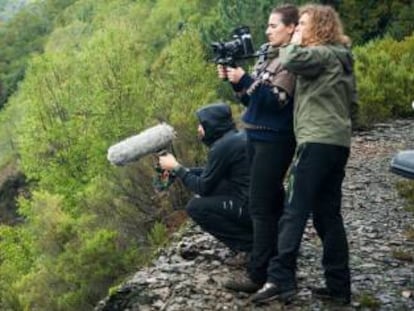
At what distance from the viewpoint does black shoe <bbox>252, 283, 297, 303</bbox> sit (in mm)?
5445

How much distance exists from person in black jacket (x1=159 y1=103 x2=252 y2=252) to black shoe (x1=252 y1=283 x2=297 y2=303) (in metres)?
0.73

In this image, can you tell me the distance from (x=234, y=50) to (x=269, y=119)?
52cm

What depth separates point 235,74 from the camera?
17.1ft

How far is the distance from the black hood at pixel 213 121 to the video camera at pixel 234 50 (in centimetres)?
69

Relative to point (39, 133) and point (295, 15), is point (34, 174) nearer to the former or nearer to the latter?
point (39, 133)

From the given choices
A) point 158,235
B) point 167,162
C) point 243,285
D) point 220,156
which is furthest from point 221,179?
point 158,235

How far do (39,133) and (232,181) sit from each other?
29612 millimetres

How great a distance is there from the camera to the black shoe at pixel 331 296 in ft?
18.4

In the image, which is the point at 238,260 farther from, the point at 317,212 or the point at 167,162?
the point at 317,212

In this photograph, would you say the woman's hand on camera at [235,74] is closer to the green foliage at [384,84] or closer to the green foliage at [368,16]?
the green foliage at [384,84]

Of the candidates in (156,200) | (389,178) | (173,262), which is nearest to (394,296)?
(173,262)

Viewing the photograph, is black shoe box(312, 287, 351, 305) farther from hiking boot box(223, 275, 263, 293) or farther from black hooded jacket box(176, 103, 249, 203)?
black hooded jacket box(176, 103, 249, 203)

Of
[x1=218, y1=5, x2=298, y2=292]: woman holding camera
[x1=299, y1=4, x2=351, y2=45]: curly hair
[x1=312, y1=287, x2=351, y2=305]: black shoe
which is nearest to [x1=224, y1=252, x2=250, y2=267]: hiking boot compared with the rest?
[x1=312, y1=287, x2=351, y2=305]: black shoe

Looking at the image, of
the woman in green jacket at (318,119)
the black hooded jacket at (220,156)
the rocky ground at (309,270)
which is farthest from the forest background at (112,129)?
the woman in green jacket at (318,119)
